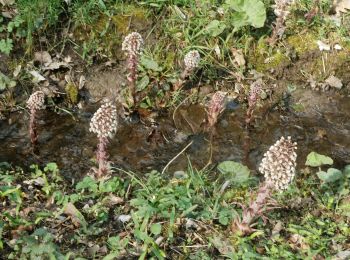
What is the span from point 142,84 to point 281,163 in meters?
2.67

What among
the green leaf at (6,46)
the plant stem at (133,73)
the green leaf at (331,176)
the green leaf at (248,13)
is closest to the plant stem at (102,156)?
the plant stem at (133,73)

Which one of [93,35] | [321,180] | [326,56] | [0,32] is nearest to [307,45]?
[326,56]

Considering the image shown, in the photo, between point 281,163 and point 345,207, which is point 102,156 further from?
point 345,207

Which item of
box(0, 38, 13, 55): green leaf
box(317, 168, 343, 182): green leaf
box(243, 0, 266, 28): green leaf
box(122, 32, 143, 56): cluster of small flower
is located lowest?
box(317, 168, 343, 182): green leaf

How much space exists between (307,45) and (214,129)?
188 cm

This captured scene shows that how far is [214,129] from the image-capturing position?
18.0 ft

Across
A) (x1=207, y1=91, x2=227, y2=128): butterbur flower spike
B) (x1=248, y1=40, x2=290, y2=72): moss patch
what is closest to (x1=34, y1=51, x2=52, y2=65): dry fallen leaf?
(x1=207, y1=91, x2=227, y2=128): butterbur flower spike

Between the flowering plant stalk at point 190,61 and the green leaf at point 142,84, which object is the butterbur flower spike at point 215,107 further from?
the green leaf at point 142,84

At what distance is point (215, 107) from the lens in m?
5.19

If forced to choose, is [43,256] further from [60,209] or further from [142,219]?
[142,219]

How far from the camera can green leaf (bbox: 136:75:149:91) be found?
5.54m

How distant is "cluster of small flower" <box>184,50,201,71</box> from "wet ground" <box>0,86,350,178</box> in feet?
1.99

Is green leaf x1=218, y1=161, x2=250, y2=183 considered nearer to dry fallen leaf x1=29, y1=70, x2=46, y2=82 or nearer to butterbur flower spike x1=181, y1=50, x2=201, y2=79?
butterbur flower spike x1=181, y1=50, x2=201, y2=79

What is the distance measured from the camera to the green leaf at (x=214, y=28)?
5.77 meters
